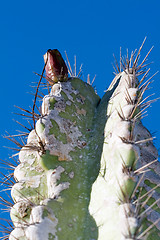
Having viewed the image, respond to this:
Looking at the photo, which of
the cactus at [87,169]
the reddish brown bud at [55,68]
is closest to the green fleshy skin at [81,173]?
the cactus at [87,169]

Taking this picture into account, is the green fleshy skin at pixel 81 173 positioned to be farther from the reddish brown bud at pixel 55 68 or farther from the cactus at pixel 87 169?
the reddish brown bud at pixel 55 68

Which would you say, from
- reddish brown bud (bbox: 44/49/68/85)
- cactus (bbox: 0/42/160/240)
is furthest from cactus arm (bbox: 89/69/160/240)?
reddish brown bud (bbox: 44/49/68/85)

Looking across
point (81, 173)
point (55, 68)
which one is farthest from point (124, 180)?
point (55, 68)

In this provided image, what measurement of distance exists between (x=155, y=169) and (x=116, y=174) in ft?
1.51

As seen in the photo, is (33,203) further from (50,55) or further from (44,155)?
(50,55)

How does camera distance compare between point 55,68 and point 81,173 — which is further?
point 55,68

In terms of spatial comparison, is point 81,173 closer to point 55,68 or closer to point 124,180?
point 124,180

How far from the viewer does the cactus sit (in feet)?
6.54

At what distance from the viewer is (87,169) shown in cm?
247

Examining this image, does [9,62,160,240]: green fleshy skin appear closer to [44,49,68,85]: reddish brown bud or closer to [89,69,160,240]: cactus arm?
[89,69,160,240]: cactus arm

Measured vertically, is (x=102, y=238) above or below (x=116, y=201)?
below

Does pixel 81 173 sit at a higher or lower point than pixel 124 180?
A: higher

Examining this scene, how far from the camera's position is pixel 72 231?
6.89ft

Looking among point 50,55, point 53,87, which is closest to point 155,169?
point 53,87
